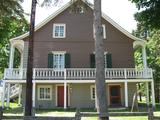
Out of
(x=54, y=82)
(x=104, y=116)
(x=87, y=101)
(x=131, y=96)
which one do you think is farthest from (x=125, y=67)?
(x=104, y=116)

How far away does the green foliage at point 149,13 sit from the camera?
1670 centimetres

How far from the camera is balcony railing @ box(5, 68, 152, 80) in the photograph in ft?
84.7

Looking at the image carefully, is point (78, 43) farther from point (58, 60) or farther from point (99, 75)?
point (99, 75)

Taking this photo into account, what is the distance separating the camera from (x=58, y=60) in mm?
28312

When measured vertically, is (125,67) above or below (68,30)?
below

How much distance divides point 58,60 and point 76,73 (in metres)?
2.76

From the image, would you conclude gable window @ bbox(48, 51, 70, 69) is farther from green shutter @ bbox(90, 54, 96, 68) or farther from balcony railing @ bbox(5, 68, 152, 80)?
green shutter @ bbox(90, 54, 96, 68)

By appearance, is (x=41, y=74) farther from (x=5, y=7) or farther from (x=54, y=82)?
(x=5, y=7)

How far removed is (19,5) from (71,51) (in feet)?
33.9

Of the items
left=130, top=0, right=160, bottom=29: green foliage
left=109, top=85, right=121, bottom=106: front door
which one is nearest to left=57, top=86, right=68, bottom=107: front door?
left=109, top=85, right=121, bottom=106: front door

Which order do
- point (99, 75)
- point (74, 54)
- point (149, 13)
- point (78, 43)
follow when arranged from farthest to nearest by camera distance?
point (78, 43) < point (74, 54) < point (149, 13) < point (99, 75)

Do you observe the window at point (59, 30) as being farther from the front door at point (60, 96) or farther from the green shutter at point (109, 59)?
the front door at point (60, 96)

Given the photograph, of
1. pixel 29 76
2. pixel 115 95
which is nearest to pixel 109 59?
pixel 115 95

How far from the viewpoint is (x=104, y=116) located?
11383mm
